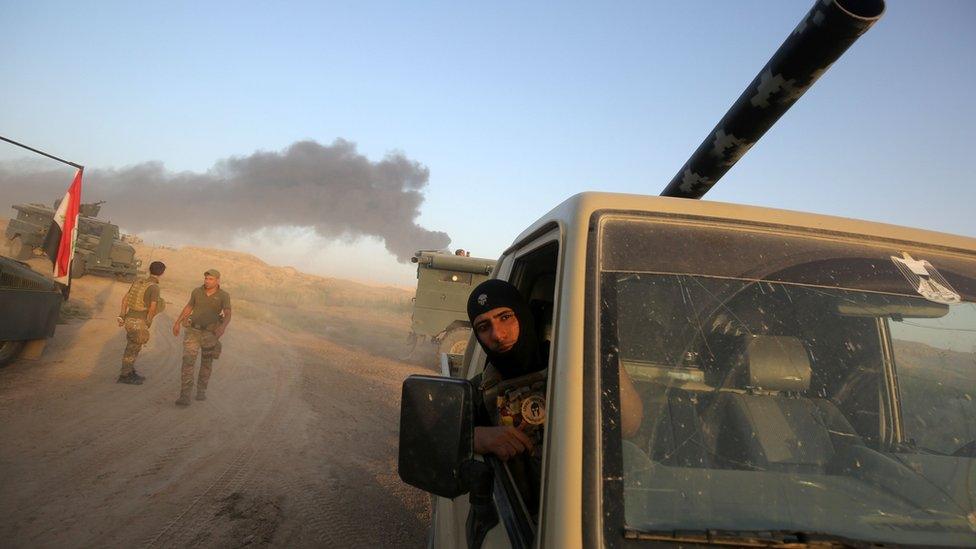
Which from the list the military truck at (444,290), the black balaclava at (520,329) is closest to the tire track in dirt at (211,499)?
the black balaclava at (520,329)

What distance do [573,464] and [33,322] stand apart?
31.3 ft

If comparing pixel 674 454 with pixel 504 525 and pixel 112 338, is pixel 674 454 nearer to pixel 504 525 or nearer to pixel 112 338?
pixel 504 525

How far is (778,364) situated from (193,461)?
5424mm

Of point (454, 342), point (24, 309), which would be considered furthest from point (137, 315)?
point (454, 342)

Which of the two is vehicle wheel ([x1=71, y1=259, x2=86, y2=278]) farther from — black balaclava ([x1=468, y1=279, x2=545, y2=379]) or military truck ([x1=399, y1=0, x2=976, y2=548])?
military truck ([x1=399, y1=0, x2=976, y2=548])

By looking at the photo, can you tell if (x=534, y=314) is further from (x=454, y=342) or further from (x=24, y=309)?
(x=454, y=342)

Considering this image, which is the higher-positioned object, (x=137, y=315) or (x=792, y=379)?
(x=792, y=379)

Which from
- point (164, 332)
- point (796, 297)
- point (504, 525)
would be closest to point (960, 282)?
point (796, 297)

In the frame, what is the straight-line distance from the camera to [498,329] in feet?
6.50

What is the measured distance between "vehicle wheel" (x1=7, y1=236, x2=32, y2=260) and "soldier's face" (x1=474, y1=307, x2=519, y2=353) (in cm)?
2585

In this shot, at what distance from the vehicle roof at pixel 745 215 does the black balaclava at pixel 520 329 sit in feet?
1.73

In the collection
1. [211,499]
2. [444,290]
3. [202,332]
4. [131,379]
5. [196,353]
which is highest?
[444,290]

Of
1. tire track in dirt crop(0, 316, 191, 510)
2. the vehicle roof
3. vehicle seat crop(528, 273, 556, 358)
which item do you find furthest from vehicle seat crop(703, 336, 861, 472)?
tire track in dirt crop(0, 316, 191, 510)

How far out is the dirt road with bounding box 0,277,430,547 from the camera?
3.84 metres
